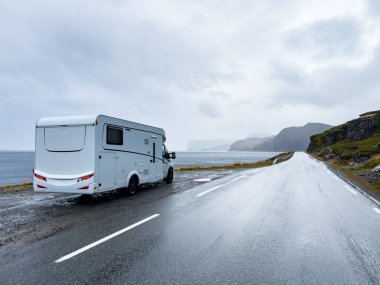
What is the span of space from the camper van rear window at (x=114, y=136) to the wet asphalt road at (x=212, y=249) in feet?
9.37

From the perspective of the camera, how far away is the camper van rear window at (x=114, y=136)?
11086mm

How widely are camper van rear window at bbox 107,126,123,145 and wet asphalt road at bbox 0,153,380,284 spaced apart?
2857 millimetres

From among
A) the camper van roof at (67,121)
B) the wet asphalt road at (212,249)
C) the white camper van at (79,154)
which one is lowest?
the wet asphalt road at (212,249)

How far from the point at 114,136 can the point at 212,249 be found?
6.94m

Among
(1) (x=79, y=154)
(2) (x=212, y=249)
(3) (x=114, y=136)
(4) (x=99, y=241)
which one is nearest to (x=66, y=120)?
(1) (x=79, y=154)

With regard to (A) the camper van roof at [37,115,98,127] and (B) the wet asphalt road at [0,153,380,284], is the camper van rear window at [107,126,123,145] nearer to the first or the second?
(A) the camper van roof at [37,115,98,127]

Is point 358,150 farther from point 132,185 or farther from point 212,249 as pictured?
point 212,249

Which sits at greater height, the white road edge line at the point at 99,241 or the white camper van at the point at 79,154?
the white camper van at the point at 79,154

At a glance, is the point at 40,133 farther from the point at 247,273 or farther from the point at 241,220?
the point at 247,273

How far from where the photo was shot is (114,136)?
37.4 ft

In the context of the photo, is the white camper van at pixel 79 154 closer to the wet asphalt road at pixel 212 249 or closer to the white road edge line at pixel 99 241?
the wet asphalt road at pixel 212 249

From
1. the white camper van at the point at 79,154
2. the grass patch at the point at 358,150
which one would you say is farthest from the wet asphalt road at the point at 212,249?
the grass patch at the point at 358,150

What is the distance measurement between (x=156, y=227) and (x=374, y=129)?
9048 cm

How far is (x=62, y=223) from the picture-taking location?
7727 millimetres
